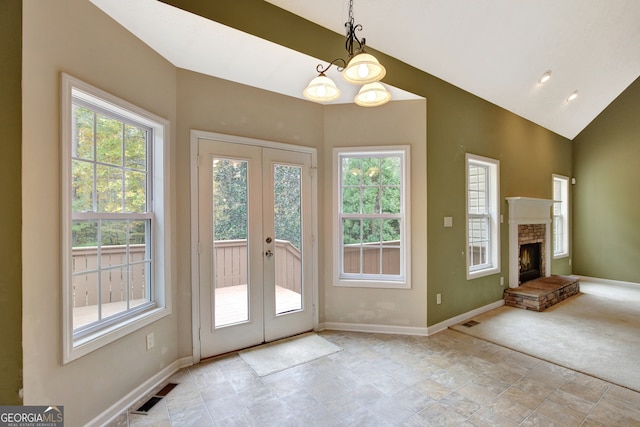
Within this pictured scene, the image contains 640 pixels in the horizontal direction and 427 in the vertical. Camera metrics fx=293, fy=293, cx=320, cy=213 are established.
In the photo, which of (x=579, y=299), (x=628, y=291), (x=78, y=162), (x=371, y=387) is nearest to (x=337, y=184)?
(x=371, y=387)

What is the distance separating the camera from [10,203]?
1.49m

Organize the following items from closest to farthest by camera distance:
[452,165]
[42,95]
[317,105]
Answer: [42,95] < [317,105] < [452,165]

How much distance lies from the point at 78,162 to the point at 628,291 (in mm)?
8085

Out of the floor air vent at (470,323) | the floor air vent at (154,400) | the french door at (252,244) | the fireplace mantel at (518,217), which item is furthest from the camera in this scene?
the fireplace mantel at (518,217)

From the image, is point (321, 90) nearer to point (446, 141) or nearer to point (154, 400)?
point (446, 141)

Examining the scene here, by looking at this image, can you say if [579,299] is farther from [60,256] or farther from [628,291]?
[60,256]

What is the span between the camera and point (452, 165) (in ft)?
12.3

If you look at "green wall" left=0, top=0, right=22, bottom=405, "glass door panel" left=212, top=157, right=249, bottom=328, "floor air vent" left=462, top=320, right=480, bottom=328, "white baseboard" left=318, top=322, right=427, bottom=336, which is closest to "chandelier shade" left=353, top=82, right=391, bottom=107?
"glass door panel" left=212, top=157, right=249, bottom=328

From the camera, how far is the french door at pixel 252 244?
112 inches

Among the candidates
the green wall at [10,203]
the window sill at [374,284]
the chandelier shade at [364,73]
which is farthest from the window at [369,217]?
the green wall at [10,203]

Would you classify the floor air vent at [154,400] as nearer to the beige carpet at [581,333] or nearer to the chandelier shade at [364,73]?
the chandelier shade at [364,73]

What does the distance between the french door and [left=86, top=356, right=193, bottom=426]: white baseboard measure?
0.23 m

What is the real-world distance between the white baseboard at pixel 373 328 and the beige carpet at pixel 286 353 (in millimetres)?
258

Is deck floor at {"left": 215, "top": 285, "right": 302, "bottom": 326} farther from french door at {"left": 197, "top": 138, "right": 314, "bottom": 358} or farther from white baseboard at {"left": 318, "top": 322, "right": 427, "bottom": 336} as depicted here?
white baseboard at {"left": 318, "top": 322, "right": 427, "bottom": 336}
